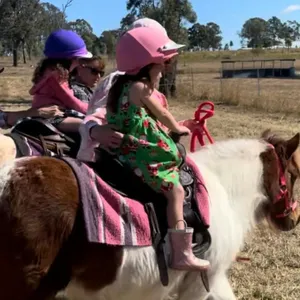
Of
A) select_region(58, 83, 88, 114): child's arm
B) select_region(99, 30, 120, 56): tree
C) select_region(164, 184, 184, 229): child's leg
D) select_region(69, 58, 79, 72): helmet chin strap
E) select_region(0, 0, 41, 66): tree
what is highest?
select_region(0, 0, 41, 66): tree

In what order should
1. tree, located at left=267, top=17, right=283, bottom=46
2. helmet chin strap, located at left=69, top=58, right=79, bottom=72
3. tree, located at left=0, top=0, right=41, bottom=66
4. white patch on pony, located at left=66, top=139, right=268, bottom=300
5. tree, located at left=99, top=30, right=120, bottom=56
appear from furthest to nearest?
tree, located at left=267, top=17, right=283, bottom=46
tree, located at left=0, top=0, right=41, bottom=66
tree, located at left=99, top=30, right=120, bottom=56
helmet chin strap, located at left=69, top=58, right=79, bottom=72
white patch on pony, located at left=66, top=139, right=268, bottom=300

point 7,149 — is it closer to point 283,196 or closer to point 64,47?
point 64,47

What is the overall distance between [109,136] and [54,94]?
205 cm

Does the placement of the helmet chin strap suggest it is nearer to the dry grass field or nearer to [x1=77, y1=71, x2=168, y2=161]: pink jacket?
[x1=77, y1=71, x2=168, y2=161]: pink jacket

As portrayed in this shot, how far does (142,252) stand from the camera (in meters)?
2.94

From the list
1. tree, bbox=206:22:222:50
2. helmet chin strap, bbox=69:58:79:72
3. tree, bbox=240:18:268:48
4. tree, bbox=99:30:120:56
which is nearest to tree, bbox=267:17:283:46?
tree, bbox=240:18:268:48

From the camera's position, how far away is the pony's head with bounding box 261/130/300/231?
3.60 metres

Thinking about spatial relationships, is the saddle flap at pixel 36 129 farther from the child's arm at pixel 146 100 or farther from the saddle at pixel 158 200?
the child's arm at pixel 146 100

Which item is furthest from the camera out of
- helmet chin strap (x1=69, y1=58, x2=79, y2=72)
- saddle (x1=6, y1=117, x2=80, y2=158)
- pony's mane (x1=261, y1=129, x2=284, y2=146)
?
helmet chin strap (x1=69, y1=58, x2=79, y2=72)

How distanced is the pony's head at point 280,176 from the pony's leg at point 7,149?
173 cm

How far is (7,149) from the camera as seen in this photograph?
387 centimetres

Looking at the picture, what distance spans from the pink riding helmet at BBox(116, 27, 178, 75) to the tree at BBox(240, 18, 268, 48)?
433 feet

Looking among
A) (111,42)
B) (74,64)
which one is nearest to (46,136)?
(74,64)

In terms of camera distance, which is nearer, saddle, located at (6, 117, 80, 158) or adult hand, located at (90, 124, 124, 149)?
adult hand, located at (90, 124, 124, 149)
